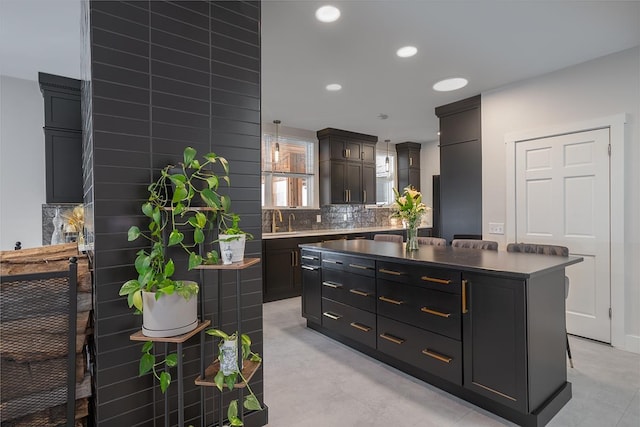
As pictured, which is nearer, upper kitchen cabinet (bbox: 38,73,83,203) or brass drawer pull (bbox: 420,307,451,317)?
brass drawer pull (bbox: 420,307,451,317)

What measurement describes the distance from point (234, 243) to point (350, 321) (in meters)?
1.84

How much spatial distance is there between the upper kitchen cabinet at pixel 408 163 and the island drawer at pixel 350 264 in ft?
14.3

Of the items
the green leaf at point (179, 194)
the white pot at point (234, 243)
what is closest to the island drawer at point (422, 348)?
the white pot at point (234, 243)

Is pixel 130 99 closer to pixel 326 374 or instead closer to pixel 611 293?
pixel 326 374

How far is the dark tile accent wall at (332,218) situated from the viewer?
5488mm

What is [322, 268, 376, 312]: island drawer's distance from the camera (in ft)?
9.02

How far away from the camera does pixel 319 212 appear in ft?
19.6

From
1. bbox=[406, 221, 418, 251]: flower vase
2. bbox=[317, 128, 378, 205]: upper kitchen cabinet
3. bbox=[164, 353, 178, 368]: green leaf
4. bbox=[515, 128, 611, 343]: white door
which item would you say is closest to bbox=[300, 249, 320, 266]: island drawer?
bbox=[406, 221, 418, 251]: flower vase

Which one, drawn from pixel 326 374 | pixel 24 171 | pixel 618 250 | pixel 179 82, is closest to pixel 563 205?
pixel 618 250

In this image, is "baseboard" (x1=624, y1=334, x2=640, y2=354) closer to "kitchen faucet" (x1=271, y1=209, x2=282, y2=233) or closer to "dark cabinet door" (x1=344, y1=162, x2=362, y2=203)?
"dark cabinet door" (x1=344, y1=162, x2=362, y2=203)

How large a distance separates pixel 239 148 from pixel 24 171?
3.25 m

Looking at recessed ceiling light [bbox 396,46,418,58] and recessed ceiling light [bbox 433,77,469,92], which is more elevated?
recessed ceiling light [bbox 433,77,469,92]

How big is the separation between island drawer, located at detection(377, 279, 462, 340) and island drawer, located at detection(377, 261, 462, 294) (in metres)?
0.04

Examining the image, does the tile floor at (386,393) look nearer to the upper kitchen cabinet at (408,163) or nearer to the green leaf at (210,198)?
the green leaf at (210,198)
